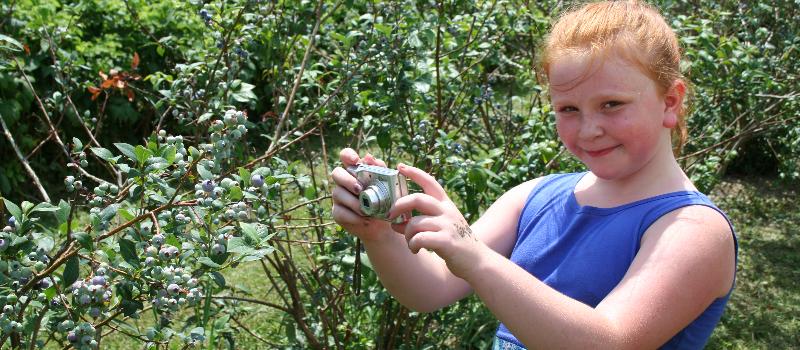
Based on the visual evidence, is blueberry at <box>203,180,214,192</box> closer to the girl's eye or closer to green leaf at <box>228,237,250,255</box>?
green leaf at <box>228,237,250,255</box>

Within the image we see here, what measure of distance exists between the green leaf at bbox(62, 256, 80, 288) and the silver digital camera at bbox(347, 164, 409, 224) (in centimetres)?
53

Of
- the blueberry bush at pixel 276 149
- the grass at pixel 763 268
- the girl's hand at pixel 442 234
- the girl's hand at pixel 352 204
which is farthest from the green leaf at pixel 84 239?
the grass at pixel 763 268

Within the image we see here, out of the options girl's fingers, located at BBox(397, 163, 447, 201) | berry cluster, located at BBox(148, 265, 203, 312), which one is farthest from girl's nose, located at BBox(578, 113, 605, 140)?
berry cluster, located at BBox(148, 265, 203, 312)

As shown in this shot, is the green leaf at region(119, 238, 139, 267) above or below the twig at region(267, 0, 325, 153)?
below

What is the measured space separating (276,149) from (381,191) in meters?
0.91

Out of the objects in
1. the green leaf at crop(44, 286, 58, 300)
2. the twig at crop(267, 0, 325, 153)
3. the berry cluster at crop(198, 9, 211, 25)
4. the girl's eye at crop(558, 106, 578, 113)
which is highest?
the berry cluster at crop(198, 9, 211, 25)

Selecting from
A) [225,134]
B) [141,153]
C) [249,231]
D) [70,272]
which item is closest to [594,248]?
[249,231]

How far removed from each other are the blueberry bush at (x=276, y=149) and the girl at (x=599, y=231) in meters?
0.33

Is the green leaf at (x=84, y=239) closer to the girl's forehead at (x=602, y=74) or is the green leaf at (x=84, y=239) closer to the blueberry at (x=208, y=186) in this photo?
the blueberry at (x=208, y=186)

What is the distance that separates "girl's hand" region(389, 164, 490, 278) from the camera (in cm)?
130

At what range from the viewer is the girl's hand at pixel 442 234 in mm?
1297

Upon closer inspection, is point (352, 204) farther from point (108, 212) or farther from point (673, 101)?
point (673, 101)

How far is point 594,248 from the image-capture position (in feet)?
4.93

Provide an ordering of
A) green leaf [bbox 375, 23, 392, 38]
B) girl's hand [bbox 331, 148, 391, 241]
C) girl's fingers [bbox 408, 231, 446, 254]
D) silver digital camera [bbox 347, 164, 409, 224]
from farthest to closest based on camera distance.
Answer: green leaf [bbox 375, 23, 392, 38] → girl's hand [bbox 331, 148, 391, 241] → silver digital camera [bbox 347, 164, 409, 224] → girl's fingers [bbox 408, 231, 446, 254]
